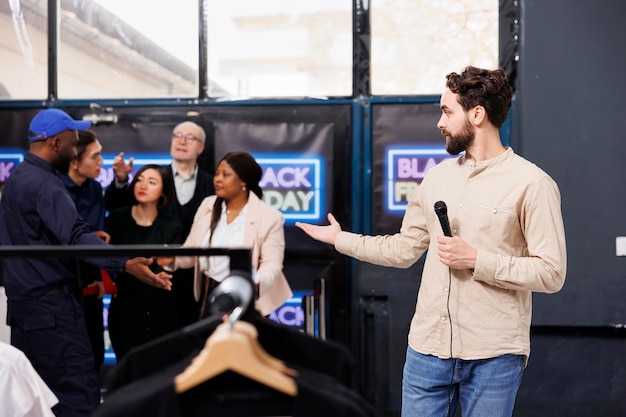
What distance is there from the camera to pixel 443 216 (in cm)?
215

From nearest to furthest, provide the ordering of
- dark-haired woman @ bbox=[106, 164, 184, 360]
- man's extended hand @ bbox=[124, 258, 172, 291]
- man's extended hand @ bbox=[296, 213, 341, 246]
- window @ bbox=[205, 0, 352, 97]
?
man's extended hand @ bbox=[296, 213, 341, 246]
man's extended hand @ bbox=[124, 258, 172, 291]
dark-haired woman @ bbox=[106, 164, 184, 360]
window @ bbox=[205, 0, 352, 97]

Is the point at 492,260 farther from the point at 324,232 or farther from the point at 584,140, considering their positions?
the point at 584,140

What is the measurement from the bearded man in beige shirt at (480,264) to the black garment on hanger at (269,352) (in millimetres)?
706

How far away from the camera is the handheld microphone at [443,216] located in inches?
84.7

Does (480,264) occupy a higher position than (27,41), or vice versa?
(27,41)

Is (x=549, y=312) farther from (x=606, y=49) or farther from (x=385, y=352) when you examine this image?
(x=606, y=49)

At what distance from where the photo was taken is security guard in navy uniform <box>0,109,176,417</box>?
3.23 m

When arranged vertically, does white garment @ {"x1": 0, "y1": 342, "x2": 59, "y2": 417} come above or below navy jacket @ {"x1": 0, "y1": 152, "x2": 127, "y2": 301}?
below

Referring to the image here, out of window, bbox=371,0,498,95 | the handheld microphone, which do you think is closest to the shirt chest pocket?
the handheld microphone

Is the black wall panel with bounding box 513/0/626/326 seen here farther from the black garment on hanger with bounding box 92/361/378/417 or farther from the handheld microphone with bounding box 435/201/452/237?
the black garment on hanger with bounding box 92/361/378/417

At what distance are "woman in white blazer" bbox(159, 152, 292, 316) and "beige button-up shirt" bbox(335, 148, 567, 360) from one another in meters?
1.52

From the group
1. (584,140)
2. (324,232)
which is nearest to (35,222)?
(324,232)

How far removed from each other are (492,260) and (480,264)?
38mm

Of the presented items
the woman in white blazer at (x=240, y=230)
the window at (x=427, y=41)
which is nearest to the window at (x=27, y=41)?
the woman in white blazer at (x=240, y=230)
